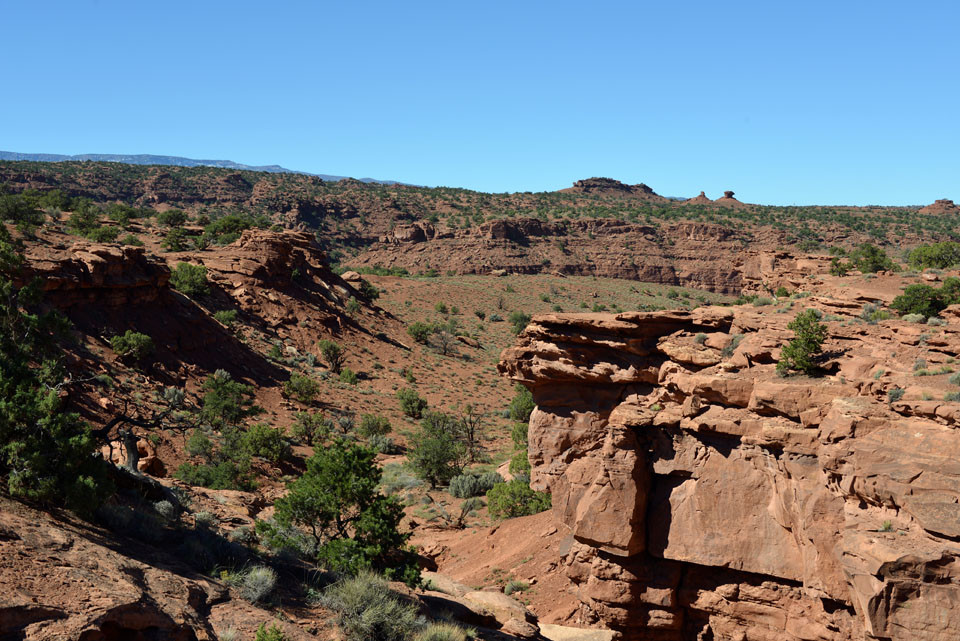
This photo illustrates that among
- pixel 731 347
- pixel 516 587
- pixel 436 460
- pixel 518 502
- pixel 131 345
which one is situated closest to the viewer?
pixel 731 347

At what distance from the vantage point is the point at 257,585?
36.6ft

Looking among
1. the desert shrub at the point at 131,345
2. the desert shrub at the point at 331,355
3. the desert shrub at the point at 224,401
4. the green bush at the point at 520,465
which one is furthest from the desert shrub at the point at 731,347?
the desert shrub at the point at 331,355

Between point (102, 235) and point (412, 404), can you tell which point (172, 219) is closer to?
point (102, 235)

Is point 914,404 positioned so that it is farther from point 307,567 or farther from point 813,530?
point 307,567

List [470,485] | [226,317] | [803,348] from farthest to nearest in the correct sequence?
[226,317] → [470,485] → [803,348]

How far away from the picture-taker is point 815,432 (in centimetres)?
1377

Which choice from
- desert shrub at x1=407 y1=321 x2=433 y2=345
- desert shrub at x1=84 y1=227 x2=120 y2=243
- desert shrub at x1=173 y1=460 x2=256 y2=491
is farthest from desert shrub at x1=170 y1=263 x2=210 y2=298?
desert shrub at x1=173 y1=460 x2=256 y2=491

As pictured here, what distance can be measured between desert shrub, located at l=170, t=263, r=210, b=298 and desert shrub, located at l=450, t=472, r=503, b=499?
25.4m

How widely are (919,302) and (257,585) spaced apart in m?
18.5

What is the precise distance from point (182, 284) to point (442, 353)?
2306 cm

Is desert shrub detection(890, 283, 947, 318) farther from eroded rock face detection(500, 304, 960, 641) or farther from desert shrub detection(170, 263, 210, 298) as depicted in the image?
desert shrub detection(170, 263, 210, 298)

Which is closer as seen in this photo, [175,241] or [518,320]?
[175,241]

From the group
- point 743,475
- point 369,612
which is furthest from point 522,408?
point 369,612

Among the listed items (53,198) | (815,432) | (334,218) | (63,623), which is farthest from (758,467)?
(334,218)
